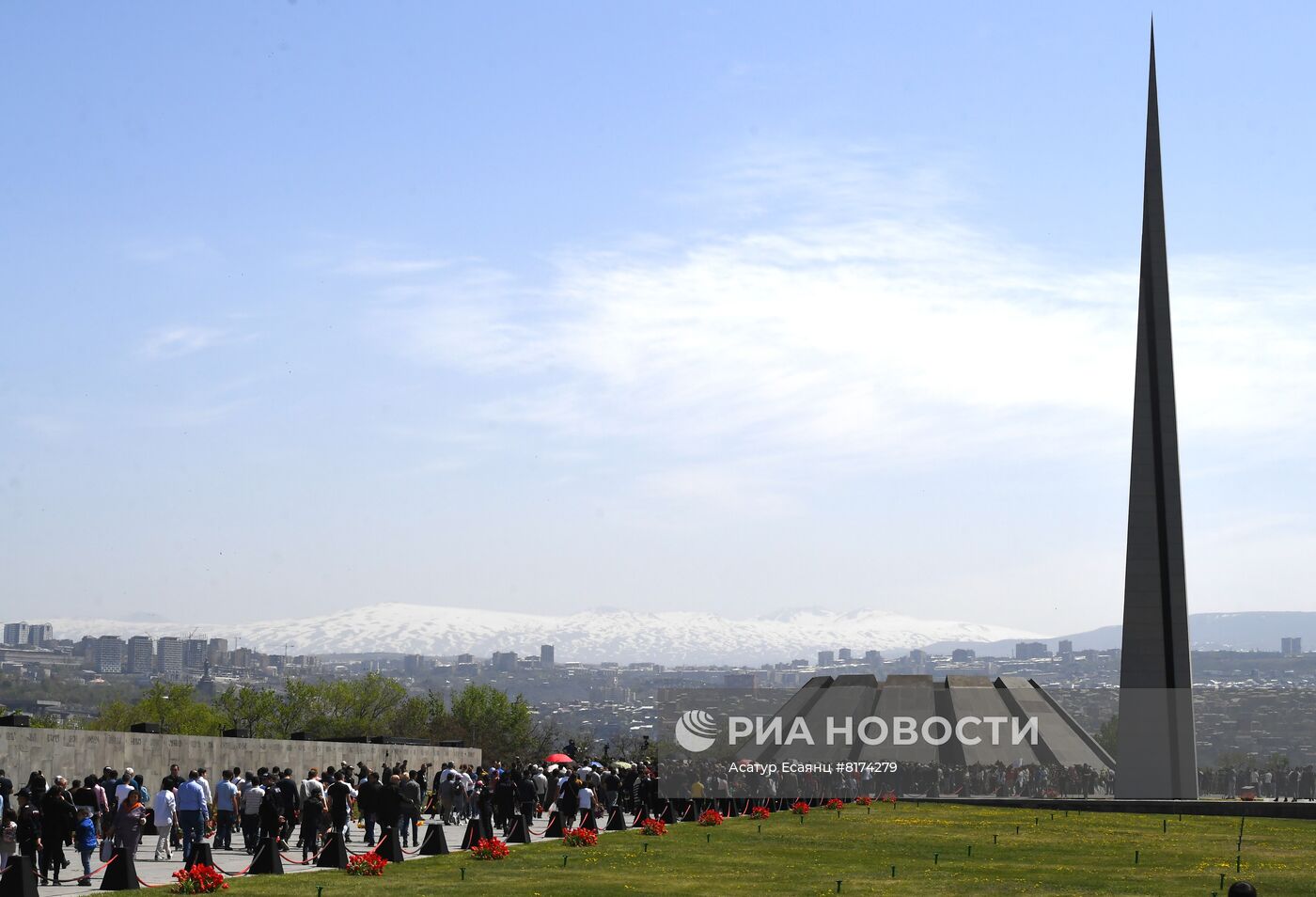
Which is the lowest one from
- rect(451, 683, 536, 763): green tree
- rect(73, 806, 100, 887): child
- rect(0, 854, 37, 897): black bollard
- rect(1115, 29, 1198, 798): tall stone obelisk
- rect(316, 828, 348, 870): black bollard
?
rect(451, 683, 536, 763): green tree

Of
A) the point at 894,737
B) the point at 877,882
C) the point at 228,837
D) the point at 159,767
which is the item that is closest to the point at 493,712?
the point at 894,737

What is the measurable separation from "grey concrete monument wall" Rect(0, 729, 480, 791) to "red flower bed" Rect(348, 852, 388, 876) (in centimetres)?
1219

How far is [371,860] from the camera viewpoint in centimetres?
2475

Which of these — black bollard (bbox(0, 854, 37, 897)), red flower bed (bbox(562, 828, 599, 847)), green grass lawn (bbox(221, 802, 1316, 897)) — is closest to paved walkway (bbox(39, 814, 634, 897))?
red flower bed (bbox(562, 828, 599, 847))

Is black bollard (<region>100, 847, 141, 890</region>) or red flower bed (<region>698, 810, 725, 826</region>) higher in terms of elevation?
black bollard (<region>100, 847, 141, 890</region>)

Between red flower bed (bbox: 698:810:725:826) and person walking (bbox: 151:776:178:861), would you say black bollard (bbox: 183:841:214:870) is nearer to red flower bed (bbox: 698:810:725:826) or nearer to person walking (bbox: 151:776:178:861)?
person walking (bbox: 151:776:178:861)

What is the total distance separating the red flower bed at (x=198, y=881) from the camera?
21000 mm

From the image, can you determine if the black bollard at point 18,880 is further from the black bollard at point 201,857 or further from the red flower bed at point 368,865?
the red flower bed at point 368,865

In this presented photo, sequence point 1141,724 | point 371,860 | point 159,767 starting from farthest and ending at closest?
point 1141,724 < point 159,767 < point 371,860

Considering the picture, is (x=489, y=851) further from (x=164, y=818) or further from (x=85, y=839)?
(x=85, y=839)

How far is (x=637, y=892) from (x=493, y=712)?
99.9 m

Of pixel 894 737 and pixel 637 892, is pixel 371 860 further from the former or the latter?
pixel 894 737

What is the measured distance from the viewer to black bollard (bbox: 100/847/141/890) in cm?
2156

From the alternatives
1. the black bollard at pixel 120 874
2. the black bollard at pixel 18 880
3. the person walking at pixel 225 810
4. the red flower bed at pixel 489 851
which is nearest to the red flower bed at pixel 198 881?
the black bollard at pixel 120 874
